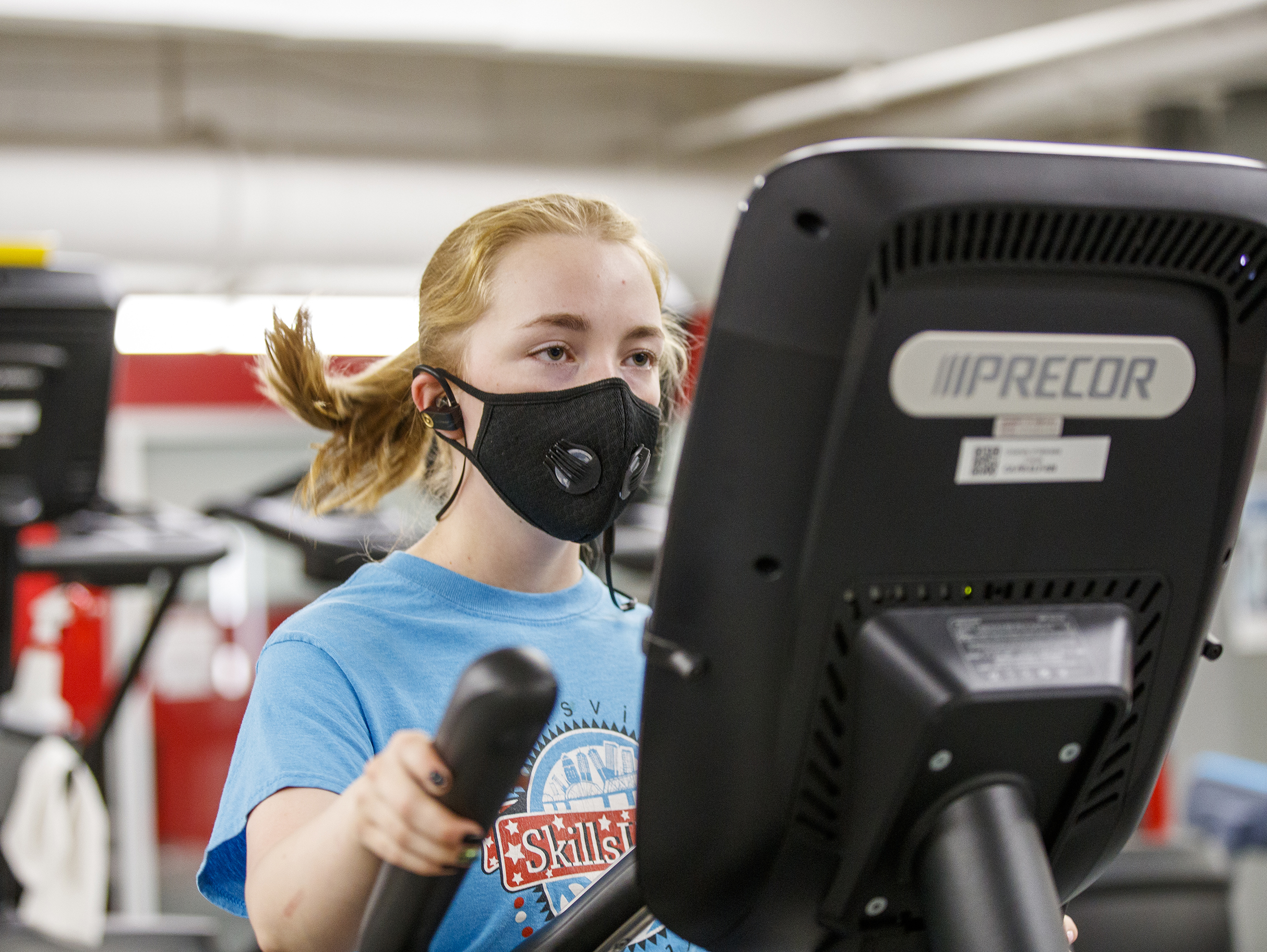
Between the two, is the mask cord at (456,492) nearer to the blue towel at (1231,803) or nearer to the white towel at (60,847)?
the white towel at (60,847)

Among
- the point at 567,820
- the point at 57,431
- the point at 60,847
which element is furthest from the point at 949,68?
the point at 567,820

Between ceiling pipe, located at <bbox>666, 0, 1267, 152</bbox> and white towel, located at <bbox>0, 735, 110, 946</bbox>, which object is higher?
ceiling pipe, located at <bbox>666, 0, 1267, 152</bbox>

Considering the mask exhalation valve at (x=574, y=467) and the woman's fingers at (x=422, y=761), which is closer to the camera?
the woman's fingers at (x=422, y=761)

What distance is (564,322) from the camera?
3.59 ft

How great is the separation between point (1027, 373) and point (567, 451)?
0.53m

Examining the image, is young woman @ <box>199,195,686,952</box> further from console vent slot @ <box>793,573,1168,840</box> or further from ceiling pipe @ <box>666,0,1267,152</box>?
ceiling pipe @ <box>666,0,1267,152</box>

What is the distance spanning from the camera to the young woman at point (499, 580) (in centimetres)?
98

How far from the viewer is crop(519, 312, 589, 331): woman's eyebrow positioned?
1.10 metres

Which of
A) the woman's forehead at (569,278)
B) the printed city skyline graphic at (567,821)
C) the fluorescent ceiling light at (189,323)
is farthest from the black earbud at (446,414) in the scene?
the fluorescent ceiling light at (189,323)

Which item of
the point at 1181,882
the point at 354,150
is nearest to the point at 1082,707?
the point at 1181,882

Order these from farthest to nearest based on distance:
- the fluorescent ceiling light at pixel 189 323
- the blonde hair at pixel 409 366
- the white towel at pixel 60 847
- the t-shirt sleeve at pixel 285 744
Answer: the fluorescent ceiling light at pixel 189 323 < the white towel at pixel 60 847 < the blonde hair at pixel 409 366 < the t-shirt sleeve at pixel 285 744

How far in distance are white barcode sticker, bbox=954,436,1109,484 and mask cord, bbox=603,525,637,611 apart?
2.17ft

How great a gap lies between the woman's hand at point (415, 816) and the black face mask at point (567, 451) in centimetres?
46

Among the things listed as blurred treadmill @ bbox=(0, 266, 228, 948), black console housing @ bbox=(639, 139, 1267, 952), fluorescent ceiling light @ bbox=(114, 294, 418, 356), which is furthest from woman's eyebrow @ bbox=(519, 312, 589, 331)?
fluorescent ceiling light @ bbox=(114, 294, 418, 356)
